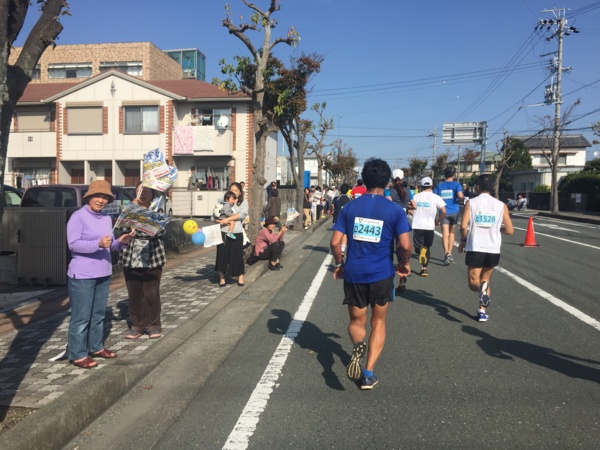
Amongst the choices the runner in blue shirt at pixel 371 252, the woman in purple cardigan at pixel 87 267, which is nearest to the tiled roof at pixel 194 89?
the woman in purple cardigan at pixel 87 267

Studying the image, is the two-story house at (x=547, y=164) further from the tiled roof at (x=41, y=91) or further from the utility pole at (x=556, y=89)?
the tiled roof at (x=41, y=91)

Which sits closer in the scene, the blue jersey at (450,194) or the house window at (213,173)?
the blue jersey at (450,194)

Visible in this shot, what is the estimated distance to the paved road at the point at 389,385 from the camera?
12.0 ft

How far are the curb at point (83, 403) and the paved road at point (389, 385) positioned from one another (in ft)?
0.33

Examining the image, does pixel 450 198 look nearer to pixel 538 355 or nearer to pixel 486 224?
pixel 486 224

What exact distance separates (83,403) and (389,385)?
251 centimetres

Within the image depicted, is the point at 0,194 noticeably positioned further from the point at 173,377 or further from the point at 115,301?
the point at 115,301

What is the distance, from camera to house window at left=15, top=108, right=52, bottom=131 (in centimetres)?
3105

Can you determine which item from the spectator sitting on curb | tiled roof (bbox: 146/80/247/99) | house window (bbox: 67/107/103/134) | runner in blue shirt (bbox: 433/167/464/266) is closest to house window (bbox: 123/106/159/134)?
house window (bbox: 67/107/103/134)

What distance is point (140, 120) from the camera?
30469 millimetres

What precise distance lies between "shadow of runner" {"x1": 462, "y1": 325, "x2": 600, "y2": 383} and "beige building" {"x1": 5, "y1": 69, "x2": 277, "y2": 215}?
2508 centimetres

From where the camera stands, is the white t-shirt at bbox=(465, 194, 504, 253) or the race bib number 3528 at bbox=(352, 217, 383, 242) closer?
the race bib number 3528 at bbox=(352, 217, 383, 242)

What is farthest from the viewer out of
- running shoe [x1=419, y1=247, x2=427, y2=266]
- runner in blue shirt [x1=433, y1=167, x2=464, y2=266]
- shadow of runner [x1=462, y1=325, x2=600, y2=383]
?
runner in blue shirt [x1=433, y1=167, x2=464, y2=266]

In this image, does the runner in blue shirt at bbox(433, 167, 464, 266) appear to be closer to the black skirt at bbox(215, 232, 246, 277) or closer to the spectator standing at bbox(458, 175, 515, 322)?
the spectator standing at bbox(458, 175, 515, 322)
